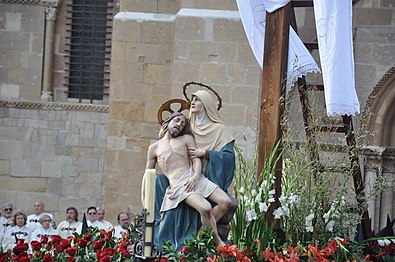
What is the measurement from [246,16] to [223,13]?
2.89 m

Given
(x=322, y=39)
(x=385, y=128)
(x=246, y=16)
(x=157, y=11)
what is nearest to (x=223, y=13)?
(x=157, y=11)

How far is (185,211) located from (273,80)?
114 cm

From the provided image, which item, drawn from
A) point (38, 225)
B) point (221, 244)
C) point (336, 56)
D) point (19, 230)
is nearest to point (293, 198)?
point (221, 244)

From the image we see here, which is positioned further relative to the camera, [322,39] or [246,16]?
[246,16]

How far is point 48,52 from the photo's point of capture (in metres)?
14.8

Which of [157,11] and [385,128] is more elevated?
[157,11]

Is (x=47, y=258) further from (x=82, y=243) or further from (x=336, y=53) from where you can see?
(x=336, y=53)

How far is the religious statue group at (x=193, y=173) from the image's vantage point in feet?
25.3

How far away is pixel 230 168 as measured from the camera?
312 inches

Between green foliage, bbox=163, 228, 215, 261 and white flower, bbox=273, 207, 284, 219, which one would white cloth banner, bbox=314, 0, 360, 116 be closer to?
white flower, bbox=273, 207, 284, 219

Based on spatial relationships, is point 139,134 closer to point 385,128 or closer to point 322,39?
point 385,128

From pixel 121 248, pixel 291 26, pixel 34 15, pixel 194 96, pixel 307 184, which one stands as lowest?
pixel 121 248

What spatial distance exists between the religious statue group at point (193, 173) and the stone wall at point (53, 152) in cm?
672

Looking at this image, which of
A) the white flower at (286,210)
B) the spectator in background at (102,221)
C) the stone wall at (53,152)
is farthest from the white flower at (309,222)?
the stone wall at (53,152)
